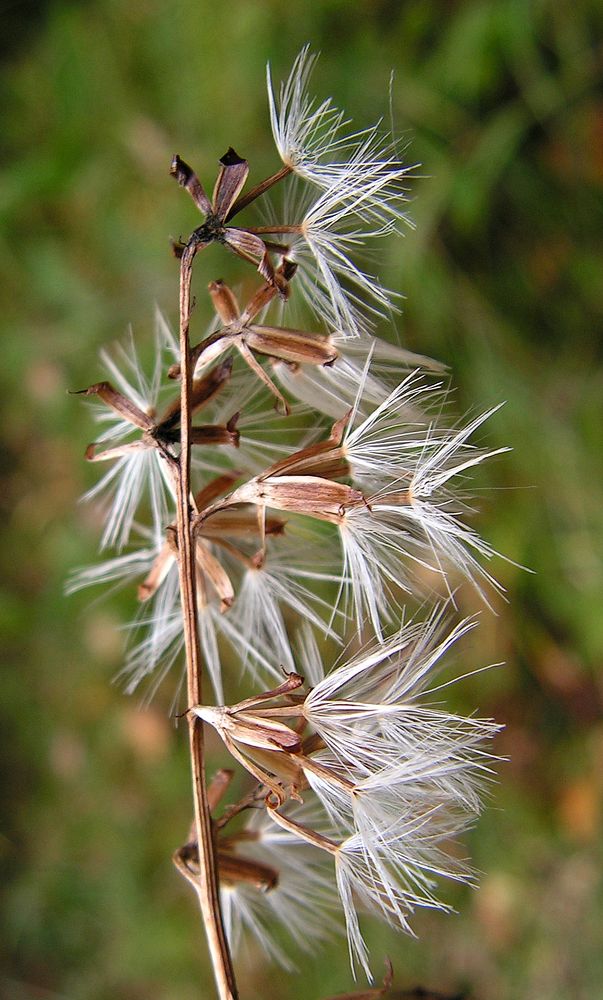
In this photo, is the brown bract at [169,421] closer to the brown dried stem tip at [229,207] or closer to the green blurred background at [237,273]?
the brown dried stem tip at [229,207]

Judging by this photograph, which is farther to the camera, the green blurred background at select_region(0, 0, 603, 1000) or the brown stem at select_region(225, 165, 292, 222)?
the green blurred background at select_region(0, 0, 603, 1000)

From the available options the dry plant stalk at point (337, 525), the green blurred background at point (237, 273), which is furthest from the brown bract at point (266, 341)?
the green blurred background at point (237, 273)

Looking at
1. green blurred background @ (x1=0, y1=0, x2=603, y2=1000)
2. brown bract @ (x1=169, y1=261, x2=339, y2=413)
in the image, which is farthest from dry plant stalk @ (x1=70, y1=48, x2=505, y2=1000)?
green blurred background @ (x1=0, y1=0, x2=603, y2=1000)

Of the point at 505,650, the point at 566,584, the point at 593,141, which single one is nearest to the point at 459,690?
the point at 505,650

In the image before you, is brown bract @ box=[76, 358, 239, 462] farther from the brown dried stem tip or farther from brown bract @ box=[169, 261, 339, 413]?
the brown dried stem tip

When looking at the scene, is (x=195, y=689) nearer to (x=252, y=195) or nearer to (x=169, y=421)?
(x=169, y=421)

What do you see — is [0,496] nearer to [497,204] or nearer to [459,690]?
[459,690]
